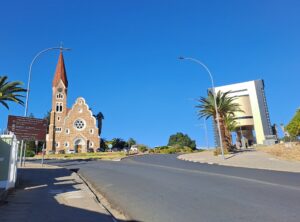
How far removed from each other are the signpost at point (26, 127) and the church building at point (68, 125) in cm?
5733

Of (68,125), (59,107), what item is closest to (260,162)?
(68,125)

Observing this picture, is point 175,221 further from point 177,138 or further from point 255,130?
point 177,138

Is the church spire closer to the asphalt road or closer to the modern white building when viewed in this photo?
the modern white building

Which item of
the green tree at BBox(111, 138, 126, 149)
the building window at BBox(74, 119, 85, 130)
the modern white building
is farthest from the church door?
Answer: the modern white building

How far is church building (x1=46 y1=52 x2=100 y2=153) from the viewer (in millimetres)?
74562

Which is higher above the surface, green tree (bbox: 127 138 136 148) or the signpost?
green tree (bbox: 127 138 136 148)

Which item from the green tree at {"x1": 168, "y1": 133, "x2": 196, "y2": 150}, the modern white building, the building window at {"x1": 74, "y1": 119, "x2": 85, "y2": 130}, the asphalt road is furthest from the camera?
the green tree at {"x1": 168, "y1": 133, "x2": 196, "y2": 150}

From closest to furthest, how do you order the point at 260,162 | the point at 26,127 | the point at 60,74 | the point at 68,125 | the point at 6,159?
the point at 6,159
the point at 26,127
the point at 260,162
the point at 68,125
the point at 60,74

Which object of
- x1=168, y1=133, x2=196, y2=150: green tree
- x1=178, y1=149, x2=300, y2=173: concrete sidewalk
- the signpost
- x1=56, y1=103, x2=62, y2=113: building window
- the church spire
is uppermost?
the church spire

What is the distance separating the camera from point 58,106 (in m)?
80.8

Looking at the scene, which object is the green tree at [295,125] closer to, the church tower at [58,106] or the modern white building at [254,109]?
the church tower at [58,106]

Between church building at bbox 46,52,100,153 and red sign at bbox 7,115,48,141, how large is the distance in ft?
188

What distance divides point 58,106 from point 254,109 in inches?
2819

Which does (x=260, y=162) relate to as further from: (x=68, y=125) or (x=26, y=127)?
(x=68, y=125)
